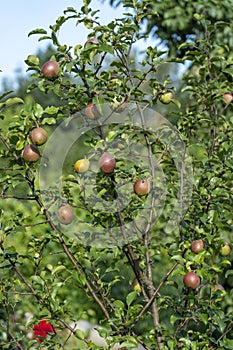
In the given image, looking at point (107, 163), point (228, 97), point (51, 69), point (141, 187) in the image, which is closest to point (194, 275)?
point (141, 187)

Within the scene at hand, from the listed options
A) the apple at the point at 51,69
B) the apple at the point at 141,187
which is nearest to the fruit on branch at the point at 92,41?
the apple at the point at 51,69

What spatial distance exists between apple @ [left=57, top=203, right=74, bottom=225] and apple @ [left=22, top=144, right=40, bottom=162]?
25cm

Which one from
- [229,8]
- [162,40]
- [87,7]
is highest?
[87,7]

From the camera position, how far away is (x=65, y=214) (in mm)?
1808

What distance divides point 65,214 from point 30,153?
290mm

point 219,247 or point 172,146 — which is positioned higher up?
point 172,146

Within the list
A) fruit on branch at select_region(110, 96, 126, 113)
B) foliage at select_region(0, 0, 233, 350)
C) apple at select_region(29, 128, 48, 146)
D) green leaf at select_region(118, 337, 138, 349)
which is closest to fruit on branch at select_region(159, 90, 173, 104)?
foliage at select_region(0, 0, 233, 350)

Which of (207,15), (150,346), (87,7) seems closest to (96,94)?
(87,7)

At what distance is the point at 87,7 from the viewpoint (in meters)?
1.88

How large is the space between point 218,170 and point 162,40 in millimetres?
3397

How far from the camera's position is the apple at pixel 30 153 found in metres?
1.61

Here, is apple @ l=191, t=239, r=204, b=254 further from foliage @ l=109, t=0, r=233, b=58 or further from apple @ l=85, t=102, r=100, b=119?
foliage @ l=109, t=0, r=233, b=58

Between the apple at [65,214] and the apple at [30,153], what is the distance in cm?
25

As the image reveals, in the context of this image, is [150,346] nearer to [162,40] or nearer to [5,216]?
[5,216]
